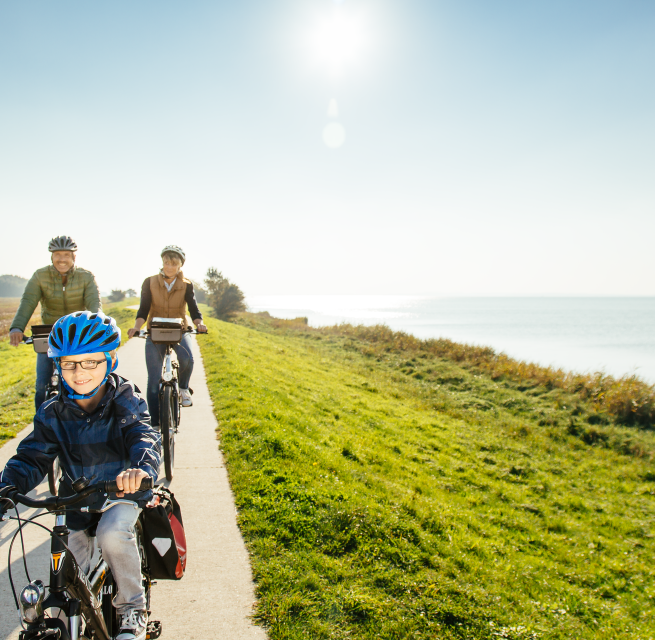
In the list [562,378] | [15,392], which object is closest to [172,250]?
[15,392]

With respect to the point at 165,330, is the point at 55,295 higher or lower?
higher

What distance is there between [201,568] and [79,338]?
2.44 m

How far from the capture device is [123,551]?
2.06 meters

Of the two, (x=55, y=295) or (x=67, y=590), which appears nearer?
(x=67, y=590)

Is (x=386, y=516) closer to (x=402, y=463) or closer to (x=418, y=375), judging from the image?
(x=402, y=463)

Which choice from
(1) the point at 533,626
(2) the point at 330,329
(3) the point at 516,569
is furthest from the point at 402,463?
(2) the point at 330,329

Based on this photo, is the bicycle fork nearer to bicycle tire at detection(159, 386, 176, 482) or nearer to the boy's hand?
the boy's hand

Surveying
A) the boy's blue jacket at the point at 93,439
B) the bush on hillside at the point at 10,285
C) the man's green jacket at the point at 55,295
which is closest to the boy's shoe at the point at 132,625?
the boy's blue jacket at the point at 93,439

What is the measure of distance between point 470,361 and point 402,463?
654 inches

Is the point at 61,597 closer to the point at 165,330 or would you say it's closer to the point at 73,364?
the point at 73,364

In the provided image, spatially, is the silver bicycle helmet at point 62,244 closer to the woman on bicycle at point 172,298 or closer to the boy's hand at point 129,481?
the woman on bicycle at point 172,298

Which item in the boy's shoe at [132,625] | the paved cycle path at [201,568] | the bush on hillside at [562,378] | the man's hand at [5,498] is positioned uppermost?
the man's hand at [5,498]

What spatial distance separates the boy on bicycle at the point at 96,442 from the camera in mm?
2064

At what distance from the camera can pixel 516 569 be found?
505 centimetres
